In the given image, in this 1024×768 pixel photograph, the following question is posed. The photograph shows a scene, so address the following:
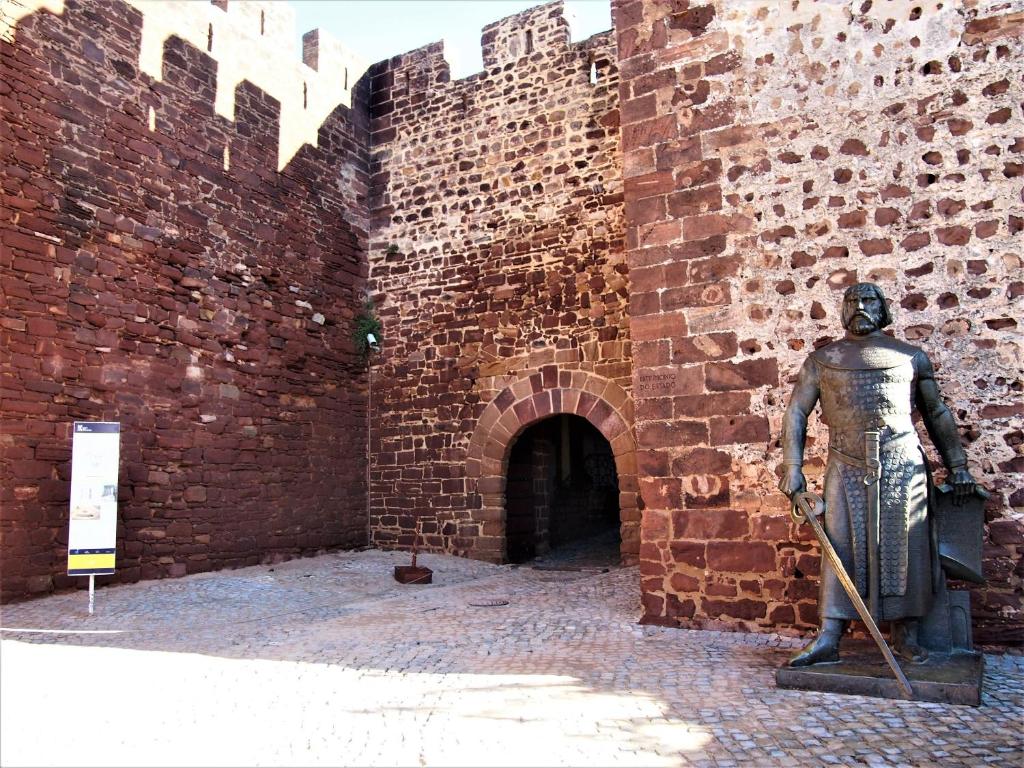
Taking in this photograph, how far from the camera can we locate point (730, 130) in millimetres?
5535

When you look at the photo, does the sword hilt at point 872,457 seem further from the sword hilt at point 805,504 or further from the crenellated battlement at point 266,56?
the crenellated battlement at point 266,56

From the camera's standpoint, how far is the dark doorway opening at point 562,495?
33.3 feet

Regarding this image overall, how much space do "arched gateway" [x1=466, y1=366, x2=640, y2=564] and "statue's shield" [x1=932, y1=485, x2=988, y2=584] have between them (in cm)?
471

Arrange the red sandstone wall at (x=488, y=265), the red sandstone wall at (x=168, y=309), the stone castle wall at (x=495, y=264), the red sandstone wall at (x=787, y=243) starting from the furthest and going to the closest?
the red sandstone wall at (x=488, y=265)
the red sandstone wall at (x=168, y=309)
the stone castle wall at (x=495, y=264)
the red sandstone wall at (x=787, y=243)

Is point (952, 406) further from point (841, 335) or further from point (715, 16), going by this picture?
point (715, 16)

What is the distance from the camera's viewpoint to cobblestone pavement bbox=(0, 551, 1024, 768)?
9.45ft

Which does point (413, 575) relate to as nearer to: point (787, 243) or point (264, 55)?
point (787, 243)

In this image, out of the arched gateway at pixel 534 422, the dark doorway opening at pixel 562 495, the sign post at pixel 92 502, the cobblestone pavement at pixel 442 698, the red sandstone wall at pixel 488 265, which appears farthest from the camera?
the dark doorway opening at pixel 562 495

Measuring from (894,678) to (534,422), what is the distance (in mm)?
6149

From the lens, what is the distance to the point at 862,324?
13.1ft

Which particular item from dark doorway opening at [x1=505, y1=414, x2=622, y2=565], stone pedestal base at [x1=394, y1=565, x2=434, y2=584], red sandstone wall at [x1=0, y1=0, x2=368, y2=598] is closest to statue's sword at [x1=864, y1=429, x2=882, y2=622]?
stone pedestal base at [x1=394, y1=565, x2=434, y2=584]

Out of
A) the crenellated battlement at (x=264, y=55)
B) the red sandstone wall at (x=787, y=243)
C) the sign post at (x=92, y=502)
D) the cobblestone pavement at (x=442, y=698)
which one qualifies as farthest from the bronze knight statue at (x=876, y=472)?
the crenellated battlement at (x=264, y=55)

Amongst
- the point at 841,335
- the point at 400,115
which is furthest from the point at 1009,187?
the point at 400,115

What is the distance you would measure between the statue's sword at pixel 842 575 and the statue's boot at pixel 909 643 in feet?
0.57
